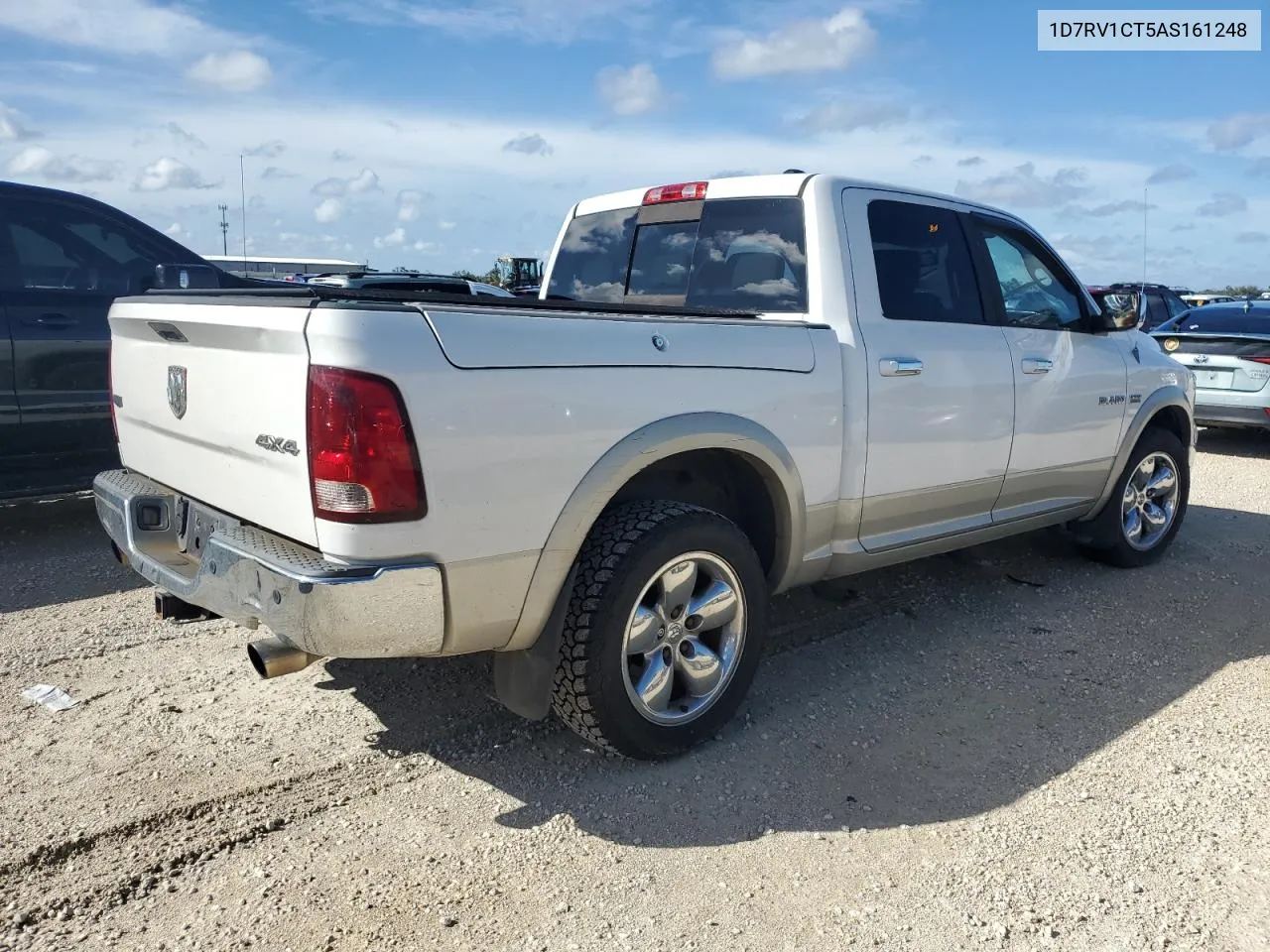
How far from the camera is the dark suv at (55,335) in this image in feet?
17.6

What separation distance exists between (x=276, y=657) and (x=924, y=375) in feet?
8.44

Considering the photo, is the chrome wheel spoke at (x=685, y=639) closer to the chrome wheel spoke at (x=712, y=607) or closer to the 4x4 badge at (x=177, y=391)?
the chrome wheel spoke at (x=712, y=607)

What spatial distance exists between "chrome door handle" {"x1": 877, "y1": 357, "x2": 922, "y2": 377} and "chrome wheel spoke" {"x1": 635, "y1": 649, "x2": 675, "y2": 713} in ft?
4.50

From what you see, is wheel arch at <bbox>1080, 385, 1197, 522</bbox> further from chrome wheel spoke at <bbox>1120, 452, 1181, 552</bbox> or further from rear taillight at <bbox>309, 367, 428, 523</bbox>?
rear taillight at <bbox>309, 367, 428, 523</bbox>

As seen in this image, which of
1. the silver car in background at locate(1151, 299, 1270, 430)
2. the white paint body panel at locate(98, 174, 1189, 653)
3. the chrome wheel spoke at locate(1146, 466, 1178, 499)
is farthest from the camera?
the silver car in background at locate(1151, 299, 1270, 430)

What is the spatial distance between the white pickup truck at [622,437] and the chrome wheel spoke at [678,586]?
0.01m

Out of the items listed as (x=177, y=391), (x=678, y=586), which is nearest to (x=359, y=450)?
(x=177, y=391)

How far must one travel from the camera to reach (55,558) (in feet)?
17.5

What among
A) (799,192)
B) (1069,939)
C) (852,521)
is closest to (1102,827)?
(1069,939)

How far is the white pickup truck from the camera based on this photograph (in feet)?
8.33

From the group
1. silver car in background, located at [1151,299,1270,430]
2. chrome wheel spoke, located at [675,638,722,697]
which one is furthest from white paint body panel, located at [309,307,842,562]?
silver car in background, located at [1151,299,1270,430]

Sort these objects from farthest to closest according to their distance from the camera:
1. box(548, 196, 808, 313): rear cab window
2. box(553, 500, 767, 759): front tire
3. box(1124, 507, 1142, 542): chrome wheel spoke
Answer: box(1124, 507, 1142, 542): chrome wheel spoke
box(548, 196, 808, 313): rear cab window
box(553, 500, 767, 759): front tire

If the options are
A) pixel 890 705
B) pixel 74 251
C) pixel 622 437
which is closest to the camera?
pixel 622 437

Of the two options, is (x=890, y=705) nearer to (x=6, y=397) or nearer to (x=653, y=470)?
(x=653, y=470)
